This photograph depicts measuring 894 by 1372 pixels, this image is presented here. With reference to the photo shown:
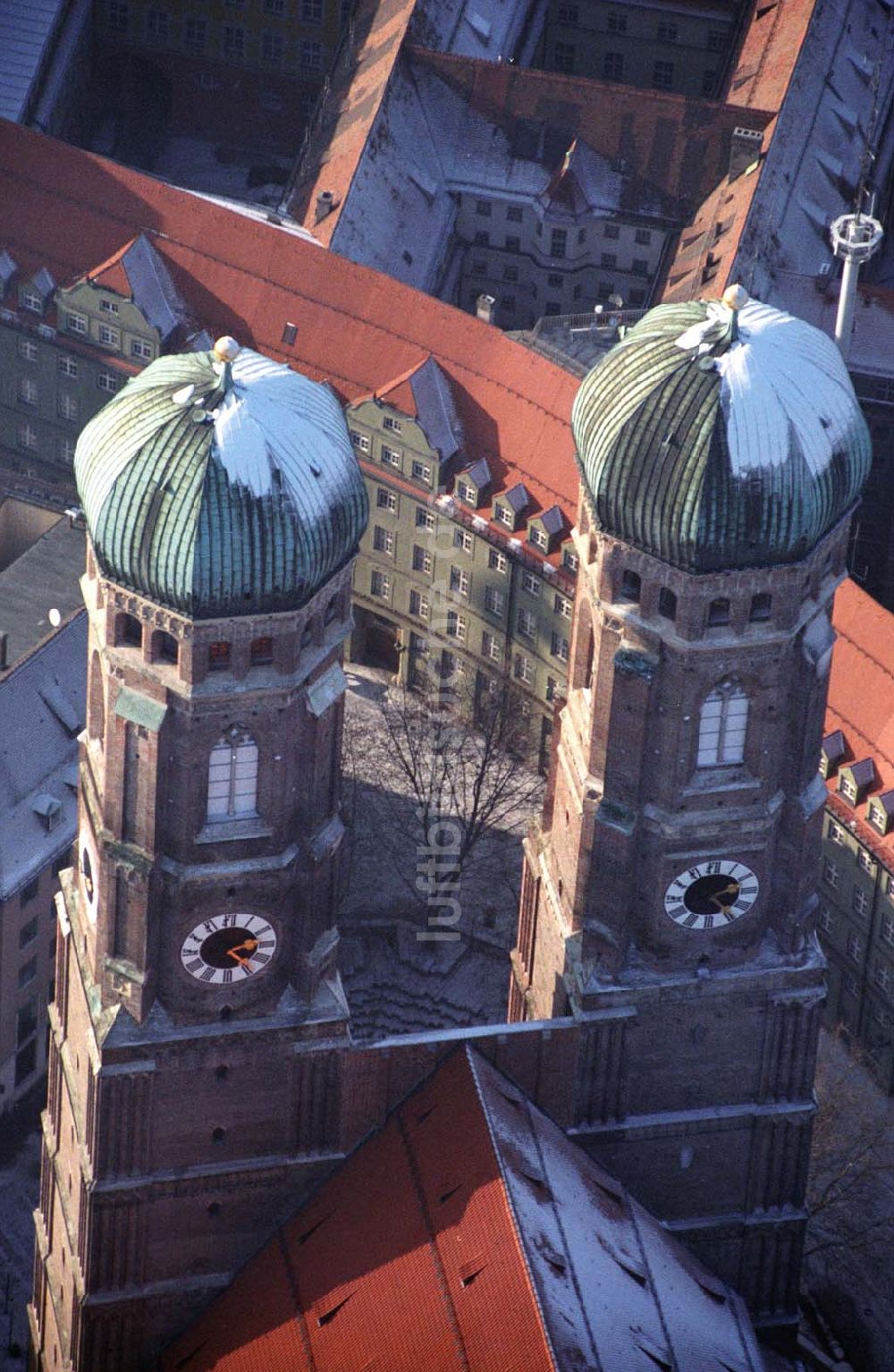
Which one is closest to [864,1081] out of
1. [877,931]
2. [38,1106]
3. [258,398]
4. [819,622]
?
[877,931]

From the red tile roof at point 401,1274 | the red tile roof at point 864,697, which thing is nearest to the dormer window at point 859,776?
the red tile roof at point 864,697

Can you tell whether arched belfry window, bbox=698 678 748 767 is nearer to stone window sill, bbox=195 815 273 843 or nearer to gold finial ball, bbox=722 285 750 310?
gold finial ball, bbox=722 285 750 310

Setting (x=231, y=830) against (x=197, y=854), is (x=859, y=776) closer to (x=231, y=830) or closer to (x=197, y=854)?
(x=231, y=830)

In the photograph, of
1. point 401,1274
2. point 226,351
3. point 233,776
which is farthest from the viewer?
point 401,1274

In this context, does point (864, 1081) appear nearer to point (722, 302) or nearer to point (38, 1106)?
point (38, 1106)

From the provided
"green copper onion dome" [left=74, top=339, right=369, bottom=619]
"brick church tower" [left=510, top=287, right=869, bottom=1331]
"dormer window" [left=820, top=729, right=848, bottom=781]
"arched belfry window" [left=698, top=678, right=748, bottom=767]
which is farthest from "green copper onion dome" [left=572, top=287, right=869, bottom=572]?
"dormer window" [left=820, top=729, right=848, bottom=781]

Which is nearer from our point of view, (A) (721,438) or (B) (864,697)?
(A) (721,438)

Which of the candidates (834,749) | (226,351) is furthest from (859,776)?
(226,351)
